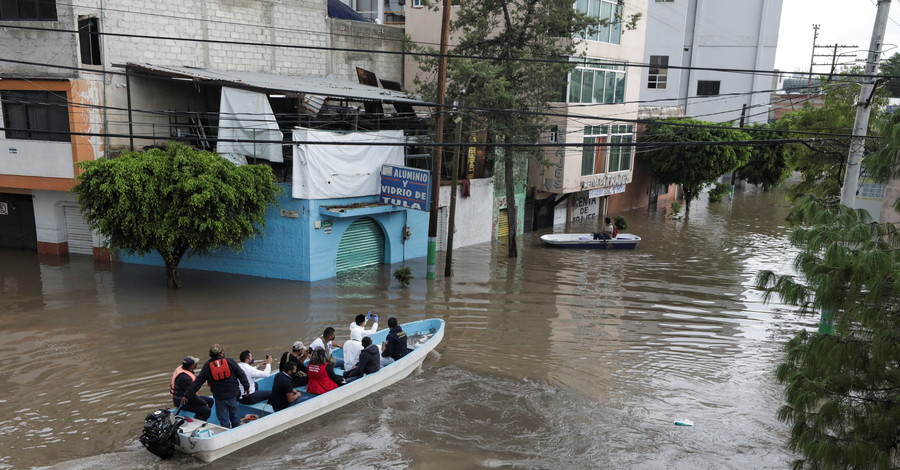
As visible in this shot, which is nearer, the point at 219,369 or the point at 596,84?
the point at 219,369

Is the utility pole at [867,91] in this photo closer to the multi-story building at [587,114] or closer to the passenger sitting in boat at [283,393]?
the passenger sitting in boat at [283,393]

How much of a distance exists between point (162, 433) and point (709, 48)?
5207 centimetres

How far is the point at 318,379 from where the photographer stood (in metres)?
11.4

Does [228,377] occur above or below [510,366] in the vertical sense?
above

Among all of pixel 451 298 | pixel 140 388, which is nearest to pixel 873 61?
pixel 451 298

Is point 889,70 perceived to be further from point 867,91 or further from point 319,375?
point 319,375

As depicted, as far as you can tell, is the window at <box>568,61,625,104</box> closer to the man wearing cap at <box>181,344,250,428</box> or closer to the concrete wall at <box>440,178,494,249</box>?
the concrete wall at <box>440,178,494,249</box>

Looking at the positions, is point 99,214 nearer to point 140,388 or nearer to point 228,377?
point 140,388

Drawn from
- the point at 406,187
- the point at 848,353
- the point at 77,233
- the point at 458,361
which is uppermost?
the point at 848,353

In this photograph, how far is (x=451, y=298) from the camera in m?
19.7

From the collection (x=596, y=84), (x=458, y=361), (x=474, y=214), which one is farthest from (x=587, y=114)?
(x=458, y=361)

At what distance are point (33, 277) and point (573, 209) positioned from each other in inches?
954

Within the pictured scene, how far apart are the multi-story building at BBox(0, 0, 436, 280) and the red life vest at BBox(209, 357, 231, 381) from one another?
33.2 feet

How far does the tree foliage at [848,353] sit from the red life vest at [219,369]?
7.41 metres
